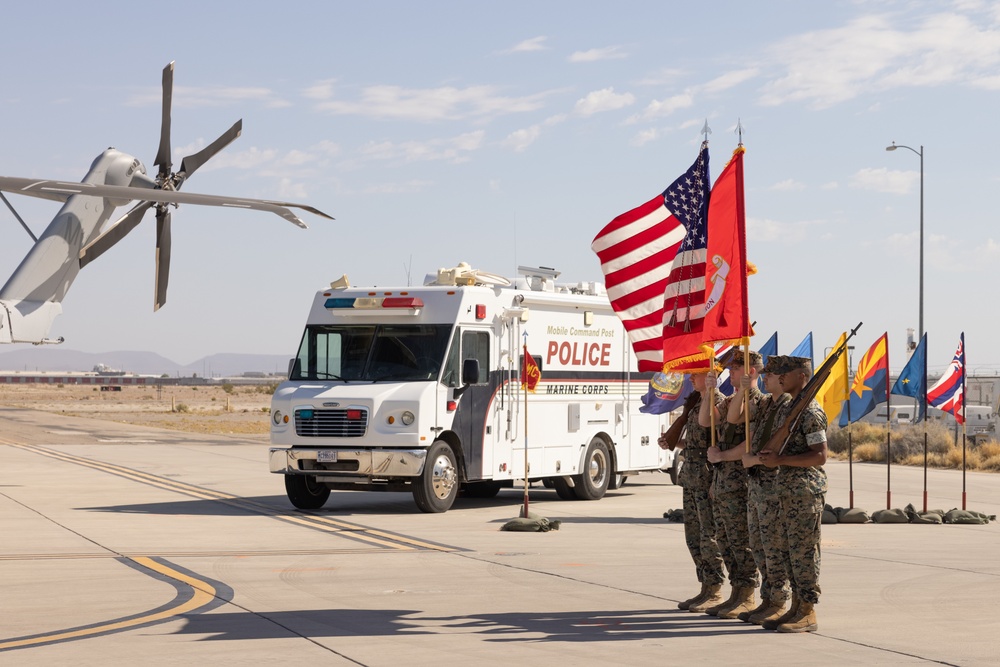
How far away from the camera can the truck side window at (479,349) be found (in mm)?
18094

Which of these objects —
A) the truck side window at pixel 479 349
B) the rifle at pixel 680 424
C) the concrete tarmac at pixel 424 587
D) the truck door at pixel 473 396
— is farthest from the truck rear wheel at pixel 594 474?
the rifle at pixel 680 424

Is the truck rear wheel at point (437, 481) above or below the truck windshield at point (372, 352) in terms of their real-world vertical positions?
below

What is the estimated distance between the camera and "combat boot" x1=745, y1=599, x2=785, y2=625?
8977 mm

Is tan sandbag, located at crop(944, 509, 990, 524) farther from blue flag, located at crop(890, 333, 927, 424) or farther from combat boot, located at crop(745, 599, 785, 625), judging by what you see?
combat boot, located at crop(745, 599, 785, 625)

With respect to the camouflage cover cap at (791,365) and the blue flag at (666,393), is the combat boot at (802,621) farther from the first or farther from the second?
the blue flag at (666,393)

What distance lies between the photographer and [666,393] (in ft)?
63.6

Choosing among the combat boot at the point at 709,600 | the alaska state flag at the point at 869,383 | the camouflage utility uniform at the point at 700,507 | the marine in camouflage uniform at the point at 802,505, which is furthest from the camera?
the alaska state flag at the point at 869,383

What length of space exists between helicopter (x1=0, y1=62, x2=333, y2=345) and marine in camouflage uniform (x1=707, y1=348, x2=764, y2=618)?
16.7 metres

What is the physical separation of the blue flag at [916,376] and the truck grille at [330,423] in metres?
8.32

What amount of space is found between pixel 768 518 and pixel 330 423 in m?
9.52

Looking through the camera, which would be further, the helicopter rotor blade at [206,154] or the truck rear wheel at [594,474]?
the helicopter rotor blade at [206,154]

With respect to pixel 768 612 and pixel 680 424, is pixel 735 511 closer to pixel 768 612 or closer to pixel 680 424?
pixel 768 612

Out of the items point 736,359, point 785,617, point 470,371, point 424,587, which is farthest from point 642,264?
point 470,371

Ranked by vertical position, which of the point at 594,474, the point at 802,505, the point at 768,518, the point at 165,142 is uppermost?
the point at 165,142
